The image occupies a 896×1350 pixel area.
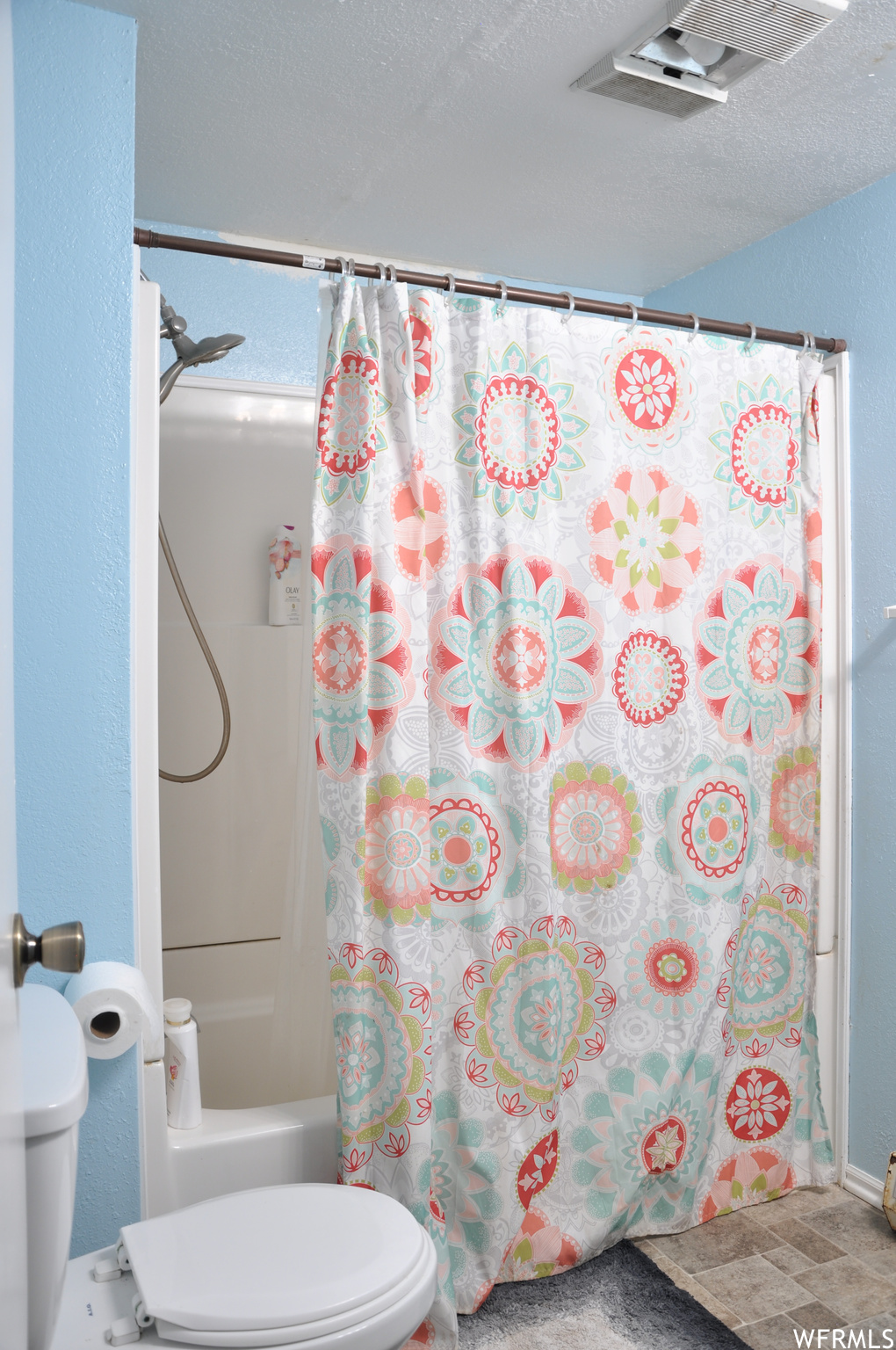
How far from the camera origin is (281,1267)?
1.18 metres

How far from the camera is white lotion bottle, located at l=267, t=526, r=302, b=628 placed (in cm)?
223

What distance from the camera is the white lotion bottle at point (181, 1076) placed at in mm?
1613

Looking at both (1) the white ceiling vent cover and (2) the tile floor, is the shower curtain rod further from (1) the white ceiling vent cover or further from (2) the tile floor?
(2) the tile floor

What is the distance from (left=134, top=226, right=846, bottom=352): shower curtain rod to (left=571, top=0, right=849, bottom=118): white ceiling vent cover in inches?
13.4

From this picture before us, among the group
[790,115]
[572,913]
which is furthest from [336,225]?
[572,913]

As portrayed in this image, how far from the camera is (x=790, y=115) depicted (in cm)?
174

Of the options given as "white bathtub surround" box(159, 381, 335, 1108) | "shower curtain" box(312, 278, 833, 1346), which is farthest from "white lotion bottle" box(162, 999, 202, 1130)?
"white bathtub surround" box(159, 381, 335, 1108)

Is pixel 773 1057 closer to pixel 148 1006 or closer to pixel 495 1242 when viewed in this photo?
pixel 495 1242

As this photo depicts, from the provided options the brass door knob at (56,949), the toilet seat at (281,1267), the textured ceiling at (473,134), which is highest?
the textured ceiling at (473,134)

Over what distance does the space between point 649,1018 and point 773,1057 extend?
14.7 inches

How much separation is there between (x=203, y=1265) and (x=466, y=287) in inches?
62.3

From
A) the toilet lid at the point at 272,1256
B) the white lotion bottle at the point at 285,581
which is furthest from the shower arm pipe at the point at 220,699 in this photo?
the toilet lid at the point at 272,1256

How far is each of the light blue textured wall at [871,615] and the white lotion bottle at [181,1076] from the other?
1432 mm

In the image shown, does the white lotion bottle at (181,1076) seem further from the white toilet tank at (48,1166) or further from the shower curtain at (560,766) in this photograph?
the white toilet tank at (48,1166)
